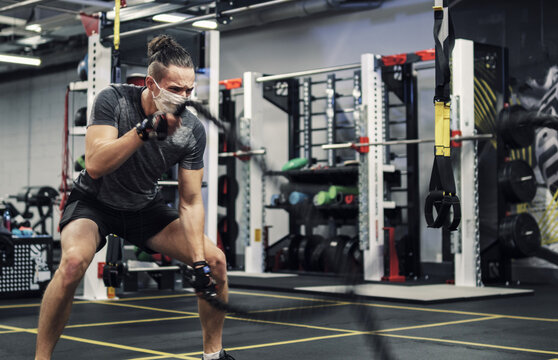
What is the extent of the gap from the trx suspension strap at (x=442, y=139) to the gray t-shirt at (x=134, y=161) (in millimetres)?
899

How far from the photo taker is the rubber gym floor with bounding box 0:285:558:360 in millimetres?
3512

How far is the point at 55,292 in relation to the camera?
2.54 meters

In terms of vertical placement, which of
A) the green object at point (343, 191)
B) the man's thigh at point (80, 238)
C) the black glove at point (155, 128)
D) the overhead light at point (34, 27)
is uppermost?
the overhead light at point (34, 27)

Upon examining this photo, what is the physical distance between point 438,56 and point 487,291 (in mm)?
4440

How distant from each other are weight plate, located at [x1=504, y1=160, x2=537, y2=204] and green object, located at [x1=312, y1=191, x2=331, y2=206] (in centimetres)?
200

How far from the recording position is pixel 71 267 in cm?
253

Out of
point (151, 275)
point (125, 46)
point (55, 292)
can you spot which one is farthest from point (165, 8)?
point (55, 292)

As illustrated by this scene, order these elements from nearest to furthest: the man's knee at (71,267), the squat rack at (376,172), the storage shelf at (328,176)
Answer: the man's knee at (71,267)
the squat rack at (376,172)
the storage shelf at (328,176)

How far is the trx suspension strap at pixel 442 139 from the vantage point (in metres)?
2.35

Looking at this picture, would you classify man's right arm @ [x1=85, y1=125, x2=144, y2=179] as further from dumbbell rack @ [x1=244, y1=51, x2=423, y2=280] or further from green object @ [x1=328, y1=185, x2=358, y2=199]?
green object @ [x1=328, y1=185, x2=358, y2=199]

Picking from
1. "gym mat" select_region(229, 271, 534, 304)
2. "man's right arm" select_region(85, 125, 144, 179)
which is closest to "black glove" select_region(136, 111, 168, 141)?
"man's right arm" select_region(85, 125, 144, 179)

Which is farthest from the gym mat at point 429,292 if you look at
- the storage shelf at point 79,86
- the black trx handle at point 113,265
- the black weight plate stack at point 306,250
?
the storage shelf at point 79,86

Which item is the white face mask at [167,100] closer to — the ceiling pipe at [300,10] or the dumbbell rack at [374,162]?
the dumbbell rack at [374,162]

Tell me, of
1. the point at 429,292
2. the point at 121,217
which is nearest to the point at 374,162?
the point at 429,292
